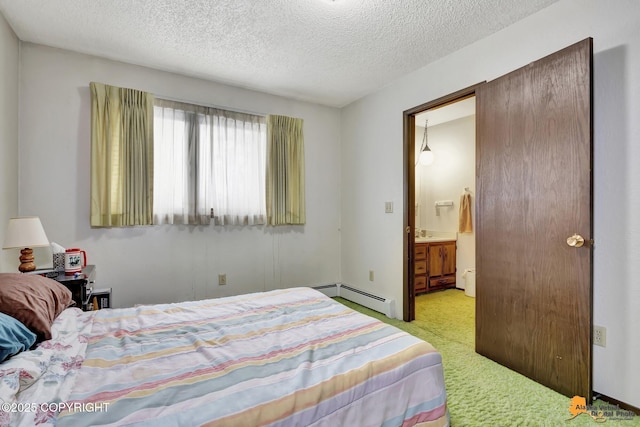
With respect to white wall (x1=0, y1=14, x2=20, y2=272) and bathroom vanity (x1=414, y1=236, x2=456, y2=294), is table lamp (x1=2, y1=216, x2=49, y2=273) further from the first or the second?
bathroom vanity (x1=414, y1=236, x2=456, y2=294)

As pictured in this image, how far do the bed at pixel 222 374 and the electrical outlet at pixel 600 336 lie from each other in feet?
4.37

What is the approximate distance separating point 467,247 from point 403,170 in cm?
218

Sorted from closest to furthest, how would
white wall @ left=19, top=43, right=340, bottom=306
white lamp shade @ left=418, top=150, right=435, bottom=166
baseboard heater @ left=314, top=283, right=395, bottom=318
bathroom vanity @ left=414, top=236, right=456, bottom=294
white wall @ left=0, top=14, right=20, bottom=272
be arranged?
1. white wall @ left=0, top=14, right=20, bottom=272
2. white wall @ left=19, top=43, right=340, bottom=306
3. baseboard heater @ left=314, top=283, right=395, bottom=318
4. bathroom vanity @ left=414, top=236, right=456, bottom=294
5. white lamp shade @ left=418, top=150, right=435, bottom=166

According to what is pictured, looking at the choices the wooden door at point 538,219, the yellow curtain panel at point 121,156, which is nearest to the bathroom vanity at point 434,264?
the wooden door at point 538,219

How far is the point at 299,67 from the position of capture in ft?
10.3

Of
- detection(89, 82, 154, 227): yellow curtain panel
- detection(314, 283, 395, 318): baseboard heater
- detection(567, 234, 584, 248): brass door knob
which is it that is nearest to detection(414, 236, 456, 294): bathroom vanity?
detection(314, 283, 395, 318): baseboard heater

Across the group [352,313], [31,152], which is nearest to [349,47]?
[352,313]

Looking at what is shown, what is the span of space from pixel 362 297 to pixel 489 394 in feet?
6.51

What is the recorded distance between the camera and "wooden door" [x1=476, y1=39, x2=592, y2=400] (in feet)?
6.24

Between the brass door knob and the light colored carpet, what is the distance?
0.95 m

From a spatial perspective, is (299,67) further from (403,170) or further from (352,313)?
(352,313)

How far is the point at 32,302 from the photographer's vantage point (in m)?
1.38

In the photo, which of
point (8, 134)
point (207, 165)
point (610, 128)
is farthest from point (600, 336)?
point (8, 134)

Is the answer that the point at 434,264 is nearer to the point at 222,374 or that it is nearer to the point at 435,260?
the point at 435,260
